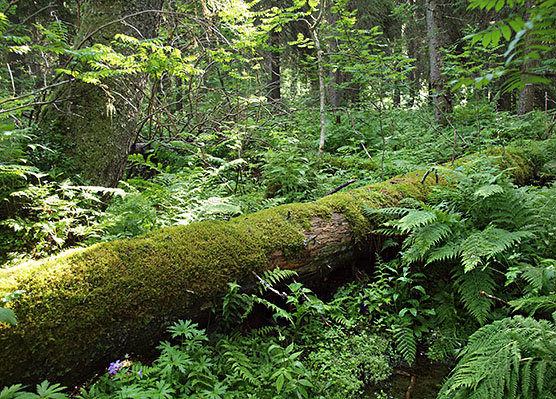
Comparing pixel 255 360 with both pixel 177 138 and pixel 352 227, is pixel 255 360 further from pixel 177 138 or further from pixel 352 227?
pixel 177 138

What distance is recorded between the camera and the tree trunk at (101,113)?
4527 mm

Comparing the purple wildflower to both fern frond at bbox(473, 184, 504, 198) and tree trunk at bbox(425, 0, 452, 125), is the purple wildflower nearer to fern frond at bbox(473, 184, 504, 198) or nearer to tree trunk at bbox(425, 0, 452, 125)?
fern frond at bbox(473, 184, 504, 198)

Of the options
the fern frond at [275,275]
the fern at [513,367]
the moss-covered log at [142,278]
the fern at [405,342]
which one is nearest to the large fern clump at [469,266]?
the fern at [405,342]

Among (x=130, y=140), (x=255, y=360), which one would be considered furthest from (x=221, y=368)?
Answer: (x=130, y=140)

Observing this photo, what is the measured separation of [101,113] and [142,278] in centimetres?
334

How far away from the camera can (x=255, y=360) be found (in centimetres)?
259

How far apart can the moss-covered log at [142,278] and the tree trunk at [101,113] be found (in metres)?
2.49

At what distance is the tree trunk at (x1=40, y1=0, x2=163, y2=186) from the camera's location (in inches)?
178

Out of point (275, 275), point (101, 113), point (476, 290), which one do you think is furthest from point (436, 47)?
point (275, 275)

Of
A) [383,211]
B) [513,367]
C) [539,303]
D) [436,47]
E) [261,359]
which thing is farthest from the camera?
[436,47]

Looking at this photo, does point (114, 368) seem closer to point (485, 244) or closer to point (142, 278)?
point (142, 278)

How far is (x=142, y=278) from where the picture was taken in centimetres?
251

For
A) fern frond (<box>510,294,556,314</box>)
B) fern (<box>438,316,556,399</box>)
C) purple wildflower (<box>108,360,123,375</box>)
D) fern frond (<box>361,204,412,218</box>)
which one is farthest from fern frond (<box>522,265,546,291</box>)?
purple wildflower (<box>108,360,123,375</box>)

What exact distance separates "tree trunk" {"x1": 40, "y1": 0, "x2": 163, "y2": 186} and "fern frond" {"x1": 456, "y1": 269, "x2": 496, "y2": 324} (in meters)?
4.81
